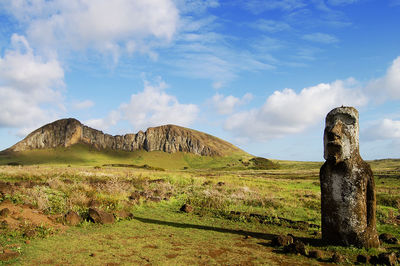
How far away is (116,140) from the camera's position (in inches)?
7077

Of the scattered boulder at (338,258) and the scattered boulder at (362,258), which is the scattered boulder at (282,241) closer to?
the scattered boulder at (338,258)

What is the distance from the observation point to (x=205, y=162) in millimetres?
167000

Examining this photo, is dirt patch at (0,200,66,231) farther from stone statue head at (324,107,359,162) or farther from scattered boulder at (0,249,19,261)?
stone statue head at (324,107,359,162)

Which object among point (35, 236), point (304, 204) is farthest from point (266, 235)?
point (304, 204)

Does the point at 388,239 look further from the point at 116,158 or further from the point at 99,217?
the point at 116,158

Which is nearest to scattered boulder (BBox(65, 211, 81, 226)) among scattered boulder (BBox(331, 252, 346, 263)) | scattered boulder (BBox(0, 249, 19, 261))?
scattered boulder (BBox(0, 249, 19, 261))

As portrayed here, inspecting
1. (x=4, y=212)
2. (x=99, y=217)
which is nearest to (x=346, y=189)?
(x=99, y=217)

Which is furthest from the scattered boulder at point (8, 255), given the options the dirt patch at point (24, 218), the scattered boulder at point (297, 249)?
the scattered boulder at point (297, 249)

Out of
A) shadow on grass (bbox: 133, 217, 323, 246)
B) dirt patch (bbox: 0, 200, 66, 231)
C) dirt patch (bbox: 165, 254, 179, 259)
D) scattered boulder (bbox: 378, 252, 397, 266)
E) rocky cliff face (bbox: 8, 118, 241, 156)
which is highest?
rocky cliff face (bbox: 8, 118, 241, 156)

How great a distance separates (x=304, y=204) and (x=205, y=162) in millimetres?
149703

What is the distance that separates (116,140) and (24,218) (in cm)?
17669

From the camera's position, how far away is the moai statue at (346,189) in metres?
8.47

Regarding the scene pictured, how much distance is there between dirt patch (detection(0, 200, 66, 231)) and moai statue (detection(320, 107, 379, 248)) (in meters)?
9.32

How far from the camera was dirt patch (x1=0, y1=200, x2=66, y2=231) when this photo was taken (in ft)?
30.8
